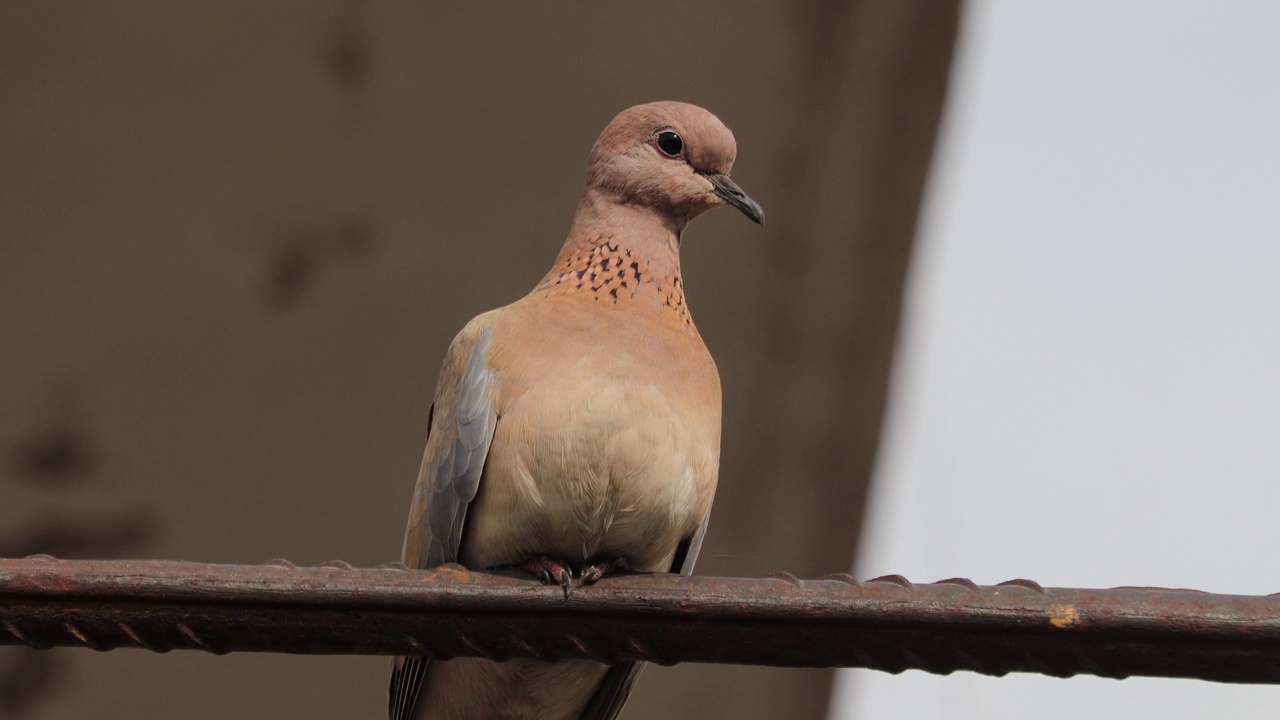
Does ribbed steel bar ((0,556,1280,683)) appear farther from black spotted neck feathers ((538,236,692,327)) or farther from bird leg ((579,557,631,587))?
black spotted neck feathers ((538,236,692,327))

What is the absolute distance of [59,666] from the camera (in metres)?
3.66

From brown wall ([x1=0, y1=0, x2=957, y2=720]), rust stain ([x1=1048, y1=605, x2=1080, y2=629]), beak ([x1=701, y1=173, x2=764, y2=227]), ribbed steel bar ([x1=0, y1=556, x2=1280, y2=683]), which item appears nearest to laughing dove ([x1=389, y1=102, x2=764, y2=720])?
beak ([x1=701, y1=173, x2=764, y2=227])

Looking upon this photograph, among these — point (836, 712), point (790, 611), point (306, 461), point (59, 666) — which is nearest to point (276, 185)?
point (306, 461)

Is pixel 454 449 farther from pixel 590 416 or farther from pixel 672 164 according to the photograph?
pixel 672 164

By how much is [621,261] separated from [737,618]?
911 mm

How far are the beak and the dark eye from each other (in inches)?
2.1

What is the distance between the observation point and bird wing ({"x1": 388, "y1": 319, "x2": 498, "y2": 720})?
2117 millimetres

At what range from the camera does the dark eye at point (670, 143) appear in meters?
2.33

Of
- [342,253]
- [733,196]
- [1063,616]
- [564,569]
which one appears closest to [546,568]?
[564,569]

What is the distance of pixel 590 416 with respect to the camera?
2018mm

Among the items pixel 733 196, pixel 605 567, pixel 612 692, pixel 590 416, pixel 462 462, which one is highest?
pixel 733 196

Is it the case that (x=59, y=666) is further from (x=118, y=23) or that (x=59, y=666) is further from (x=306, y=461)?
(x=118, y=23)

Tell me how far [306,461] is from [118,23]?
1.12 m

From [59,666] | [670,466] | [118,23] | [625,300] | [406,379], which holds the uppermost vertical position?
[118,23]
